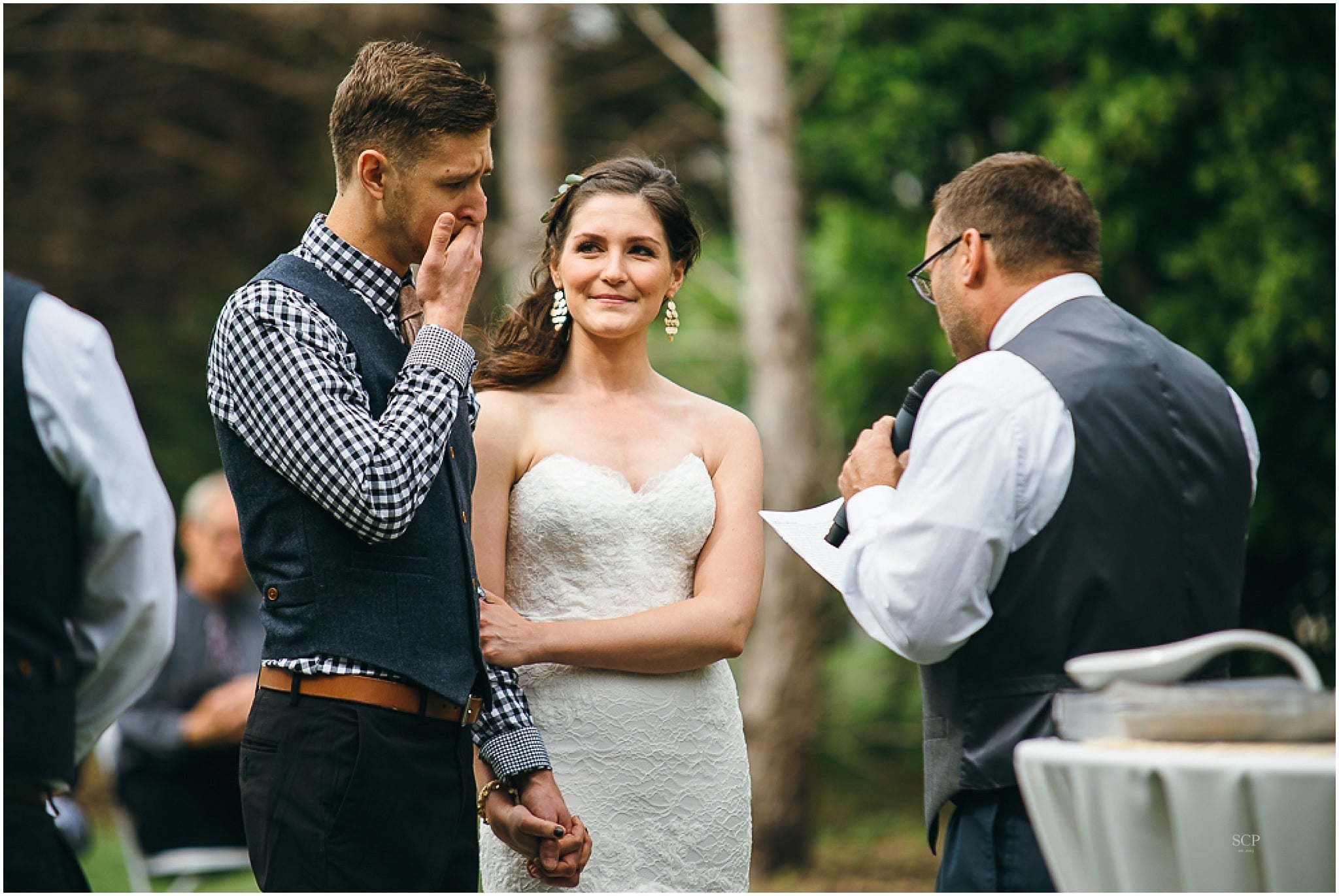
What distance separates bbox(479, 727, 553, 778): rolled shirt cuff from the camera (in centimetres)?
293

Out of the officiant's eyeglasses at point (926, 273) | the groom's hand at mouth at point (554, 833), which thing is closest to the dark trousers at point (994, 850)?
the groom's hand at mouth at point (554, 833)

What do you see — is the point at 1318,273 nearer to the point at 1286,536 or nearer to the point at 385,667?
the point at 1286,536

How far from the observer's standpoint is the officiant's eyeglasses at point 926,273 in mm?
2840

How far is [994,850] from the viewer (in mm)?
2494

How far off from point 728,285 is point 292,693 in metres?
8.95

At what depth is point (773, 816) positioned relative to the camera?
29.6ft

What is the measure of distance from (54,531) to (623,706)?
1.40 meters

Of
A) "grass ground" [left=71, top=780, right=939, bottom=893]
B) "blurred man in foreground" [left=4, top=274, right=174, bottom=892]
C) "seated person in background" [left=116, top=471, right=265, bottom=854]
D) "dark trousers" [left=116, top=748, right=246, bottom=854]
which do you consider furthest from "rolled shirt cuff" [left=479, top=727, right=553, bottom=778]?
"grass ground" [left=71, top=780, right=939, bottom=893]

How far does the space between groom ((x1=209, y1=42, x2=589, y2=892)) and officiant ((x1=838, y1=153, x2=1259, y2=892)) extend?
0.81 m

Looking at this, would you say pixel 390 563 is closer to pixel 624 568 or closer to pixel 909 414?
pixel 624 568

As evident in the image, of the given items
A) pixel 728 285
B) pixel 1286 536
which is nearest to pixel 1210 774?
pixel 1286 536

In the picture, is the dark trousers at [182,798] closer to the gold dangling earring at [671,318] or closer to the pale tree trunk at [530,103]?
the gold dangling earring at [671,318]

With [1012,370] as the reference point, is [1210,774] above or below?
below

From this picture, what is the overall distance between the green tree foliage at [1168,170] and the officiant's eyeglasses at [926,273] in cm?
517
